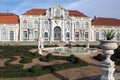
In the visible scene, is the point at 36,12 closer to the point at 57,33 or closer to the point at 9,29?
the point at 57,33

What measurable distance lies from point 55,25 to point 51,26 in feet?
3.22

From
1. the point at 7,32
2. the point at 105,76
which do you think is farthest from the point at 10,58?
the point at 7,32

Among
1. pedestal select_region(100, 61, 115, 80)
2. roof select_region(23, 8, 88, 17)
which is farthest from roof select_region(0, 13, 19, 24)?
pedestal select_region(100, 61, 115, 80)

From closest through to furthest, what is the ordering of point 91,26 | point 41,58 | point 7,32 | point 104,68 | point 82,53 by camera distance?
point 104,68 → point 41,58 → point 82,53 → point 7,32 → point 91,26

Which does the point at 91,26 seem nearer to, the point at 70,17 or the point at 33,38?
the point at 70,17

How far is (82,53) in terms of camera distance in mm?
34469

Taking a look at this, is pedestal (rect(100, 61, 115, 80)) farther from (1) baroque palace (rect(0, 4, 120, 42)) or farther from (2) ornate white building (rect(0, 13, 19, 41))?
(2) ornate white building (rect(0, 13, 19, 41))

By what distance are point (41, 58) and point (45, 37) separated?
1186 inches

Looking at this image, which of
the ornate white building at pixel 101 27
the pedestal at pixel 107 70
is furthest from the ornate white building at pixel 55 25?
the pedestal at pixel 107 70

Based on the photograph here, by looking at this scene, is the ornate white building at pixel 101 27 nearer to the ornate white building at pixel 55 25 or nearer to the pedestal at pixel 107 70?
the ornate white building at pixel 55 25

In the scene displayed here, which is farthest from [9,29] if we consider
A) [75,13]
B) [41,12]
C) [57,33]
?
[75,13]

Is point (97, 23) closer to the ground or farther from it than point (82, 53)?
farther from it

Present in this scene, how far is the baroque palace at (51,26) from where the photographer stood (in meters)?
56.8

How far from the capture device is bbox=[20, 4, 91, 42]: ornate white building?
57.3 meters
